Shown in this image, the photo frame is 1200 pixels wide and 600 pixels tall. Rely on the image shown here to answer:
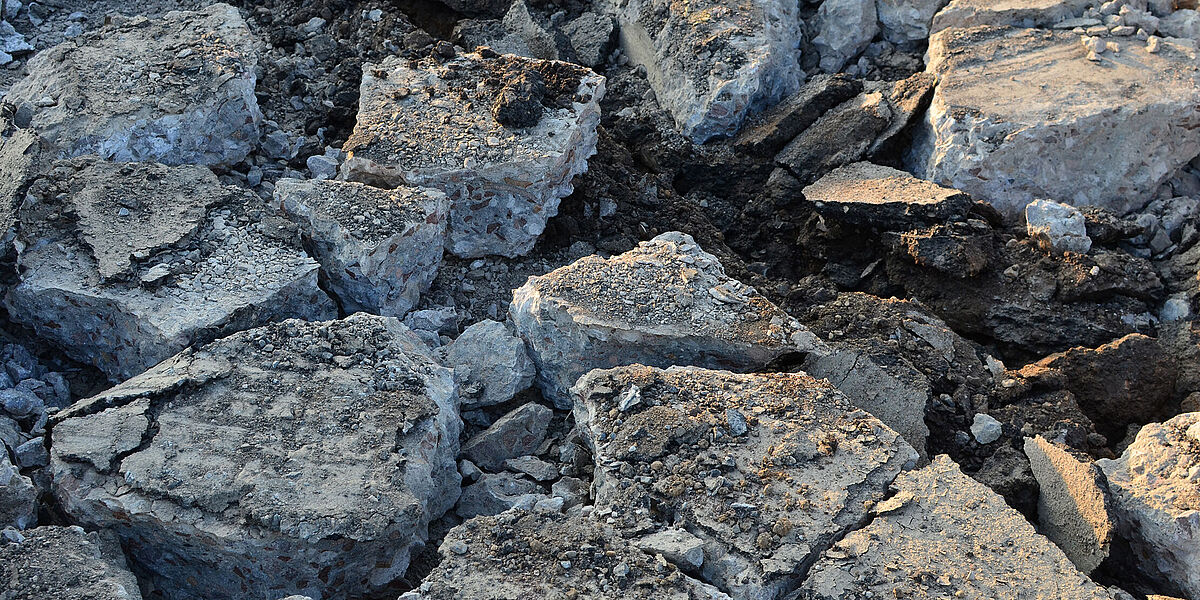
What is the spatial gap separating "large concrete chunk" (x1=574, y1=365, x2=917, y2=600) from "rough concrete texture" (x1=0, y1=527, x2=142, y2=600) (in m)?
1.16

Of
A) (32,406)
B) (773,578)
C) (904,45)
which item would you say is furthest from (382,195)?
(904,45)

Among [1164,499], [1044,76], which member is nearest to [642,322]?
[1164,499]

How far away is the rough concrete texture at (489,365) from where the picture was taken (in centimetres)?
283

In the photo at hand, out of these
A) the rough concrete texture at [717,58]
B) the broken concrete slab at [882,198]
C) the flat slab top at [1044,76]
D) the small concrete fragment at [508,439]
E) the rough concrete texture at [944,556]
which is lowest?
the rough concrete texture at [944,556]

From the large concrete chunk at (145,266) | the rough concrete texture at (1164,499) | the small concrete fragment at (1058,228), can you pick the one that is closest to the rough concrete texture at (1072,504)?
the rough concrete texture at (1164,499)

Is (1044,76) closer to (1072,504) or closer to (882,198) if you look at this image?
(882,198)

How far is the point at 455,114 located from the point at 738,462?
5.68 ft

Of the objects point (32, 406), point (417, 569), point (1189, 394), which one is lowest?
point (1189, 394)

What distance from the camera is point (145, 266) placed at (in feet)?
9.29

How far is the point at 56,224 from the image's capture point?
2.92 meters

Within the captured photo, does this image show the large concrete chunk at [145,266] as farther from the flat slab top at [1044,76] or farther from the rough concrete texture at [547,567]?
the flat slab top at [1044,76]

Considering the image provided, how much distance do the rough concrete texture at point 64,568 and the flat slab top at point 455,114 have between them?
152 cm

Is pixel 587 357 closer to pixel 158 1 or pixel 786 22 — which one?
pixel 786 22

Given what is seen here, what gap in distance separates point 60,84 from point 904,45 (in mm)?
3364
